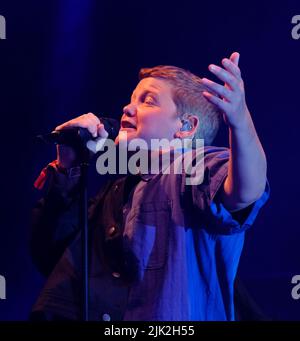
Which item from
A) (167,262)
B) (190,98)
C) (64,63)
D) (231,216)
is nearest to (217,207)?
(231,216)

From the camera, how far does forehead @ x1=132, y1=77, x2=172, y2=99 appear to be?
1.54m

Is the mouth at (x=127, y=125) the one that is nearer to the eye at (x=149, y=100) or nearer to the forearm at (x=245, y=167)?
the eye at (x=149, y=100)

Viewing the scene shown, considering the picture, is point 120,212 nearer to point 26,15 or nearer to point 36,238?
point 36,238

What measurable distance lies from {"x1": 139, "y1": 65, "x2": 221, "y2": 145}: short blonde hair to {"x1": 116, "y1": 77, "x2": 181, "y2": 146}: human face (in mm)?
21

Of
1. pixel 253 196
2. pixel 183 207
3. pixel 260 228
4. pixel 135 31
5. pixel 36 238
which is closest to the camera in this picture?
pixel 253 196

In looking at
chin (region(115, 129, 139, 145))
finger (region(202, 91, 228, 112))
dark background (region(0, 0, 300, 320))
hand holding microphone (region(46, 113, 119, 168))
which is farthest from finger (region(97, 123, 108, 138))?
dark background (region(0, 0, 300, 320))

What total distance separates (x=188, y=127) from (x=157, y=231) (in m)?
0.37

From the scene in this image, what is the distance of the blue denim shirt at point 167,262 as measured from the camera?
123 centimetres

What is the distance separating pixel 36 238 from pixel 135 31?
78cm

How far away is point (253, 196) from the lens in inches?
45.1

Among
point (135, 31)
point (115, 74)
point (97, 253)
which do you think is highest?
point (135, 31)

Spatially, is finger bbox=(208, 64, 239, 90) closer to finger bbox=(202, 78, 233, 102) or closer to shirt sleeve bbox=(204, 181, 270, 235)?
finger bbox=(202, 78, 233, 102)

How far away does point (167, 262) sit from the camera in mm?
1260
